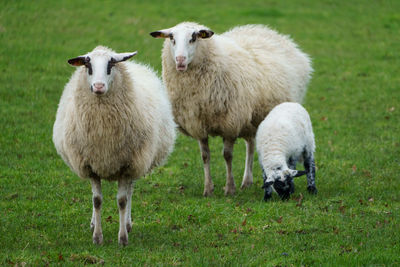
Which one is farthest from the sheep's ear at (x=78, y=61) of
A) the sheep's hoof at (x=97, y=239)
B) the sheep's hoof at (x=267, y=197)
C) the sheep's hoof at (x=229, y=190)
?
the sheep's hoof at (x=229, y=190)

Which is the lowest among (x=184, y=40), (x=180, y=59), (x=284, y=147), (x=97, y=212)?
(x=97, y=212)

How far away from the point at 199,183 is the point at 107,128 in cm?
357

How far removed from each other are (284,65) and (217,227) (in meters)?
4.06

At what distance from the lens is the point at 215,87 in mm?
9734

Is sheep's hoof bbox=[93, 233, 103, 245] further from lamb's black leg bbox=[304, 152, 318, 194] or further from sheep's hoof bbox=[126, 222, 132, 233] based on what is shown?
lamb's black leg bbox=[304, 152, 318, 194]

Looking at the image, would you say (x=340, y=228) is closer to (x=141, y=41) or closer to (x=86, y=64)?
(x=86, y=64)

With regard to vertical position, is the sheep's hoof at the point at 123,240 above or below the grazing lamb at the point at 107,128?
below

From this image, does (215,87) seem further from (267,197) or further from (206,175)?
(267,197)

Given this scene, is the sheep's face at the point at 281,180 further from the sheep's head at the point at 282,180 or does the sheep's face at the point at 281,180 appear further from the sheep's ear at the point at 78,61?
the sheep's ear at the point at 78,61

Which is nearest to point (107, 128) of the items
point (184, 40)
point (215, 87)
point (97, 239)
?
point (97, 239)

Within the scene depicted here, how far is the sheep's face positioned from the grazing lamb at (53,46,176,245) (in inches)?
78.5

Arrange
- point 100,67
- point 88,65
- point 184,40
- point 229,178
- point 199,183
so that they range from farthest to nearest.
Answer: point 199,183, point 229,178, point 184,40, point 88,65, point 100,67

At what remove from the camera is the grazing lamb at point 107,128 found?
7.17 metres

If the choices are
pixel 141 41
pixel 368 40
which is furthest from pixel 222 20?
pixel 368 40
